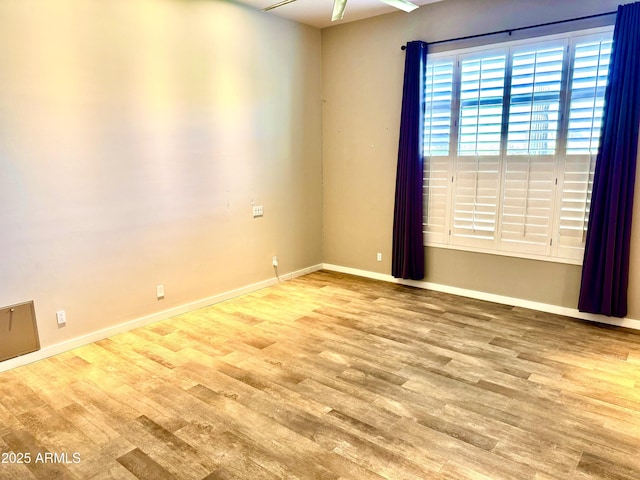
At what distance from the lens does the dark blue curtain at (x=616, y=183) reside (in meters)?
3.50

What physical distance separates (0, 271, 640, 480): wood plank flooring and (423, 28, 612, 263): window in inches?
35.2

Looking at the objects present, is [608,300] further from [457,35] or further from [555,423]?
A: [457,35]

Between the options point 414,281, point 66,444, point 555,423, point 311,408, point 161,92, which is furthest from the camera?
point 414,281

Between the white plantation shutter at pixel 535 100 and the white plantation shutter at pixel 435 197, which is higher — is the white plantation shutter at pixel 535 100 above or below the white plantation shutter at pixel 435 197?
above

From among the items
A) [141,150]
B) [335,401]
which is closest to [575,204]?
[335,401]

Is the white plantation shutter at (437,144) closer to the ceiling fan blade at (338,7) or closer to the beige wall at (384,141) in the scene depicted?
the beige wall at (384,141)

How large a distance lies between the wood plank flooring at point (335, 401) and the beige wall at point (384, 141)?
1.57ft

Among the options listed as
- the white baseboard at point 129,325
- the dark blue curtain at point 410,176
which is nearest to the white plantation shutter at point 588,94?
the dark blue curtain at point 410,176

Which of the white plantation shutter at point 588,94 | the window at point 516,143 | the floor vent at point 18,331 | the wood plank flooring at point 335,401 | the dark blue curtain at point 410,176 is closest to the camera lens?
the wood plank flooring at point 335,401

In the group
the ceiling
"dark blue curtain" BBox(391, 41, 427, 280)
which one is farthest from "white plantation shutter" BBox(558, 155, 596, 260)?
the ceiling

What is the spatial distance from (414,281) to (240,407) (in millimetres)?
3007

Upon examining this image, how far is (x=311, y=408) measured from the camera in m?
2.68

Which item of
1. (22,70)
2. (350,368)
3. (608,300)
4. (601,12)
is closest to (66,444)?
(350,368)

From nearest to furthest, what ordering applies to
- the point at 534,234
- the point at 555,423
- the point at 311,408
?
the point at 555,423 → the point at 311,408 → the point at 534,234
